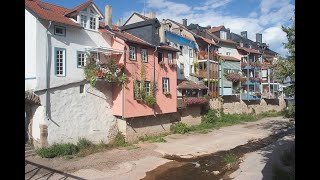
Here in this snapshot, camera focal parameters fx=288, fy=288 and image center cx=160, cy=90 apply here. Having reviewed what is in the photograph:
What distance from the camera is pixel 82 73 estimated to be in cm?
2336

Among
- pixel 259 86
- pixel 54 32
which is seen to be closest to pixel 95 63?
pixel 54 32

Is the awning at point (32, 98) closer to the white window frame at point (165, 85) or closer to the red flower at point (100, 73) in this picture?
the red flower at point (100, 73)

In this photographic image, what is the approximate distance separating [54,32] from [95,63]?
3969mm

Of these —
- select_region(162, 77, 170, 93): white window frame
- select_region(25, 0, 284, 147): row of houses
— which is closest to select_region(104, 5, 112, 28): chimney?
select_region(25, 0, 284, 147): row of houses

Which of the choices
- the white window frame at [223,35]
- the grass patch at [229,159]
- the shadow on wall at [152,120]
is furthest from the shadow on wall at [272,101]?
the grass patch at [229,159]

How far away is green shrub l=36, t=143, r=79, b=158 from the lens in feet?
66.0

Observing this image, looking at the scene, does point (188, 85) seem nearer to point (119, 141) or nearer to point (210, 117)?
point (210, 117)

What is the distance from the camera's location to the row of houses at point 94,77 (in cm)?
2088

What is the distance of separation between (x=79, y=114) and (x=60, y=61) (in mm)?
4480

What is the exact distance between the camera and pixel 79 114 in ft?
76.2

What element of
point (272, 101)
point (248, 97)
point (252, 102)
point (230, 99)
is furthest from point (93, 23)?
point (272, 101)

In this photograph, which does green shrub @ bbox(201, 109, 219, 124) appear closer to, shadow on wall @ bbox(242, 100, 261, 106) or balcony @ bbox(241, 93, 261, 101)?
balcony @ bbox(241, 93, 261, 101)
